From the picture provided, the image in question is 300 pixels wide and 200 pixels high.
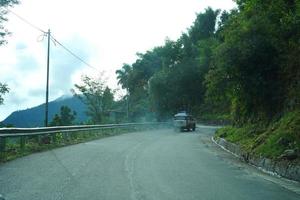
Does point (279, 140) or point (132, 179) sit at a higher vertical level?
point (279, 140)

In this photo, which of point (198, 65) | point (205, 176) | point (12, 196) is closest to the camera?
point (12, 196)

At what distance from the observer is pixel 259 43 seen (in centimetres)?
2527

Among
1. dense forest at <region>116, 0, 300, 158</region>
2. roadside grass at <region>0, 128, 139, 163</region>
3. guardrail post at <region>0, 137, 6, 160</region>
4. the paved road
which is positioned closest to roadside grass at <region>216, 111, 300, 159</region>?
dense forest at <region>116, 0, 300, 158</region>

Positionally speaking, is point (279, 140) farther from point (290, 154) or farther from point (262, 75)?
point (262, 75)

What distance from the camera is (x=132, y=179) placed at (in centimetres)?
1320

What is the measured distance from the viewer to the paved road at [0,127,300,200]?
1098cm

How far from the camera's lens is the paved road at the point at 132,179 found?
36.0ft

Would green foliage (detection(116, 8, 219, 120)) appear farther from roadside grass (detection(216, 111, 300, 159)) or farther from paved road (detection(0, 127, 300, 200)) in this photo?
paved road (detection(0, 127, 300, 200))

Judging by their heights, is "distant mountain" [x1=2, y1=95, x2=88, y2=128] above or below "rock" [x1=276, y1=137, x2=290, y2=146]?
above

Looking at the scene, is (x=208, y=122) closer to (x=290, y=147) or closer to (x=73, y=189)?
(x=290, y=147)

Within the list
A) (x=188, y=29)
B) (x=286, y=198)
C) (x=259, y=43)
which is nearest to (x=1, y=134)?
(x=286, y=198)

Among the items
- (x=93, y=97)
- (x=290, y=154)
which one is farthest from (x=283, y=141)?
(x=93, y=97)

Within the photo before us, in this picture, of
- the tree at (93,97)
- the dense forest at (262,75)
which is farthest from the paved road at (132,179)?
the tree at (93,97)

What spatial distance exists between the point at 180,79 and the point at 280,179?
215 feet
